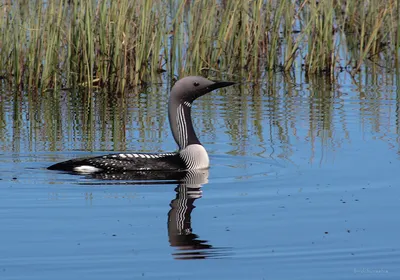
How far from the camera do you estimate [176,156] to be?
7.91m

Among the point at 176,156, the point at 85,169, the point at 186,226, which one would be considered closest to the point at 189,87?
the point at 176,156

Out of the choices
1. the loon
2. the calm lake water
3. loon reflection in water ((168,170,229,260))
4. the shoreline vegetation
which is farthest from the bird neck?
the shoreline vegetation

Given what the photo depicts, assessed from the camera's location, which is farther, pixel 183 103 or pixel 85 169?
pixel 183 103

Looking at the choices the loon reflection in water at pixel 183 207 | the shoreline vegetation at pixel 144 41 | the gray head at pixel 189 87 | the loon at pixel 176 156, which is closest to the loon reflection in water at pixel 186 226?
the loon reflection in water at pixel 183 207

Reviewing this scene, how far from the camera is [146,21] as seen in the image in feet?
37.8

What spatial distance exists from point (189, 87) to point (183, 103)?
142 millimetres

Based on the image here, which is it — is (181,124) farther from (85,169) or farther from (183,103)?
(85,169)

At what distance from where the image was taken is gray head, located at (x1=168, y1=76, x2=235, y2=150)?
26.9 feet

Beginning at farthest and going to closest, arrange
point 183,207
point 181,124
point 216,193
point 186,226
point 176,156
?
1. point 181,124
2. point 176,156
3. point 216,193
4. point 183,207
5. point 186,226

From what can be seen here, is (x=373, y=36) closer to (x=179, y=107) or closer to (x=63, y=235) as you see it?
(x=179, y=107)

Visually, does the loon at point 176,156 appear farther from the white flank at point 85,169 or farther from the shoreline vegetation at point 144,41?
the shoreline vegetation at point 144,41

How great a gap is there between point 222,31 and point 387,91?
7.14 ft

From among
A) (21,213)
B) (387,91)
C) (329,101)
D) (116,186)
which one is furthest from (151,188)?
(387,91)

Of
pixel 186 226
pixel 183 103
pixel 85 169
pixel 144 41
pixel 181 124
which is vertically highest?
pixel 144 41
